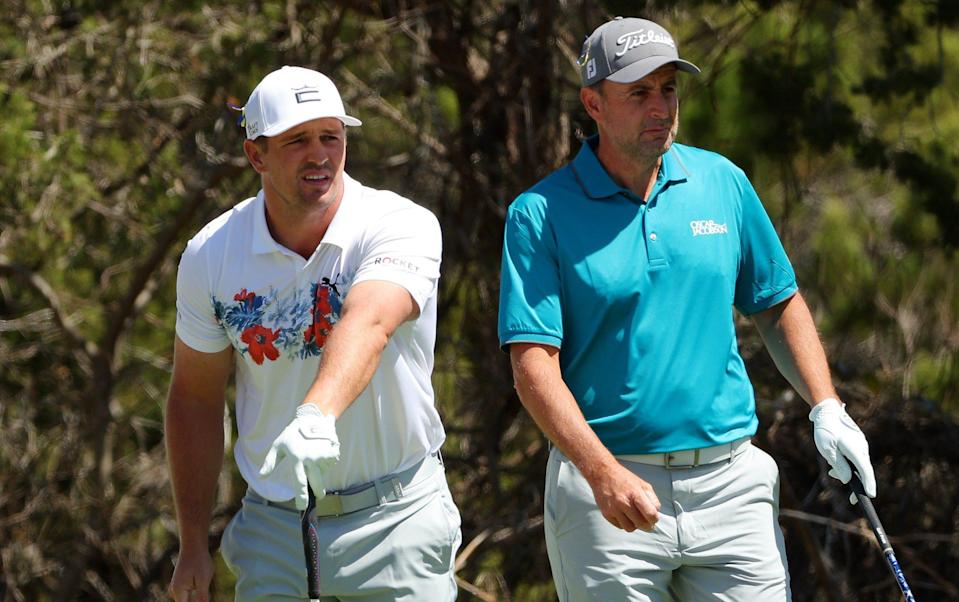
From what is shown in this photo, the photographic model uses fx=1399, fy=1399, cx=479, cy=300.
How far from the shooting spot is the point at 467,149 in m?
7.55

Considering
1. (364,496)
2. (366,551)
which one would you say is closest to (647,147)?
(364,496)

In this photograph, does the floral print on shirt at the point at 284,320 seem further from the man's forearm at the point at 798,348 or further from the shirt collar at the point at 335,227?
the man's forearm at the point at 798,348

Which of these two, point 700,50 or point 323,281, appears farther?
point 700,50

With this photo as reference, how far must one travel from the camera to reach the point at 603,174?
364 centimetres

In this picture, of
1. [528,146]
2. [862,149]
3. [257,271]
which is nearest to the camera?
[257,271]

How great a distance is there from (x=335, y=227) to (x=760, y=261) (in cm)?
114

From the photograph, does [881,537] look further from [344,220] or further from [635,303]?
[344,220]

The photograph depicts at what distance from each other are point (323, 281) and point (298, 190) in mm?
232

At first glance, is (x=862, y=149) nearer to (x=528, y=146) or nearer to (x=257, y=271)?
(x=528, y=146)

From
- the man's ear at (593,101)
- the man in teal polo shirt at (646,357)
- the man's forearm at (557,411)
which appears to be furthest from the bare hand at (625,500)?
the man's ear at (593,101)

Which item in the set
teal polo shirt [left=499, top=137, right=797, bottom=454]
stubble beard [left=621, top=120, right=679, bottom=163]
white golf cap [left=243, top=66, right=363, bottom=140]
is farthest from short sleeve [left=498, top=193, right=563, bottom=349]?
white golf cap [left=243, top=66, right=363, bottom=140]

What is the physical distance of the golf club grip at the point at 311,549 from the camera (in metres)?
3.09

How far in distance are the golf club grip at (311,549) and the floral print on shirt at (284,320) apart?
1.25 ft

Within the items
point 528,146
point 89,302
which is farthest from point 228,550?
point 89,302
